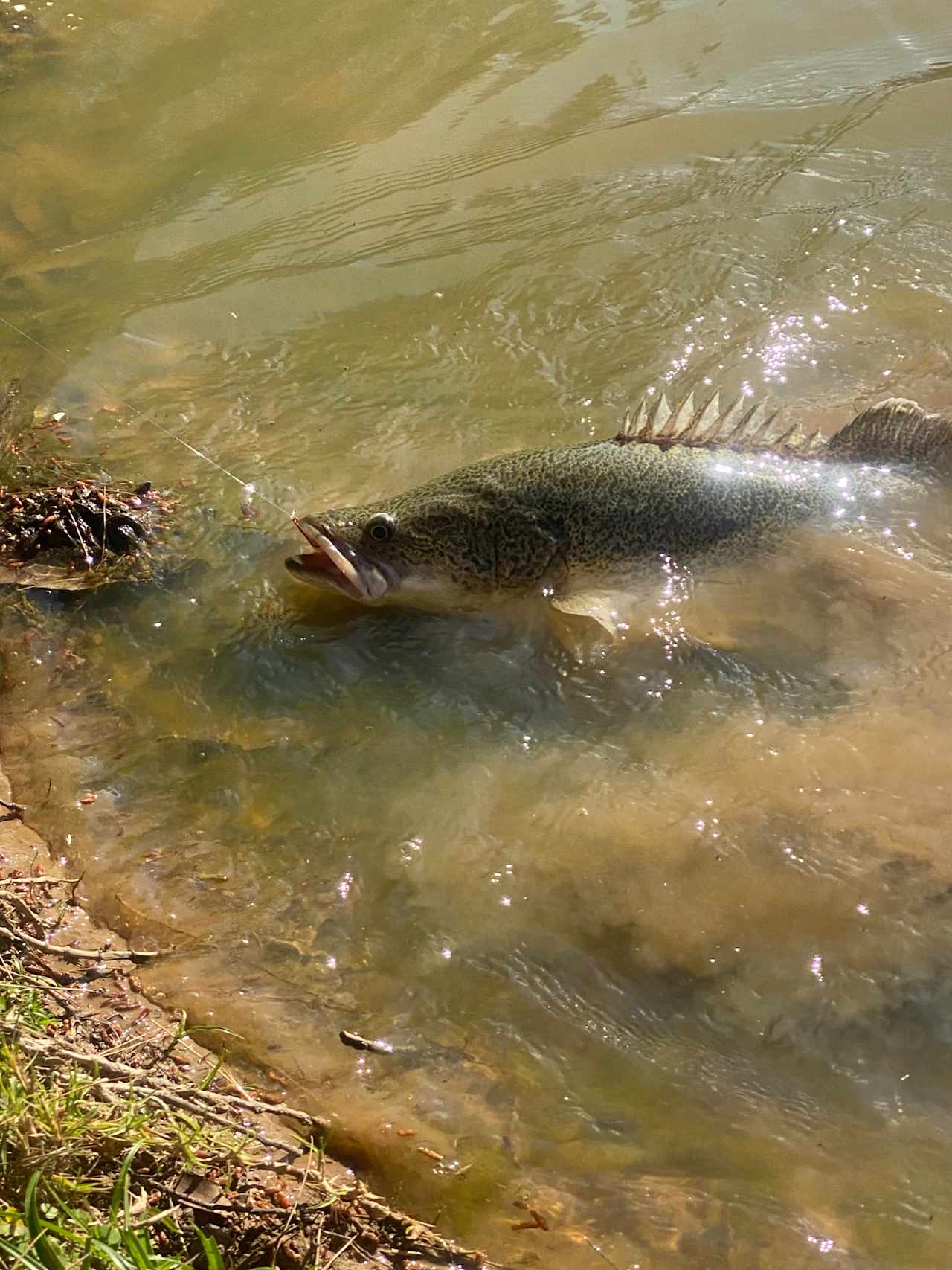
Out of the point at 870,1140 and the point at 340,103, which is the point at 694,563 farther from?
the point at 340,103

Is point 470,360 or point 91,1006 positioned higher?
point 470,360

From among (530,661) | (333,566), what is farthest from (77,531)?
(530,661)

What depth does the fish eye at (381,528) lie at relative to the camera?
5.59 meters

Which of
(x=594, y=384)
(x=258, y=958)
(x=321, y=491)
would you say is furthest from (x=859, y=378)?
(x=258, y=958)

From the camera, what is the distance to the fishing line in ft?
21.0

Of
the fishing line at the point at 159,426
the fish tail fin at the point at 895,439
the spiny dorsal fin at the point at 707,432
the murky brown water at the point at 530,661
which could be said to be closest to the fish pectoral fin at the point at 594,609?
the murky brown water at the point at 530,661

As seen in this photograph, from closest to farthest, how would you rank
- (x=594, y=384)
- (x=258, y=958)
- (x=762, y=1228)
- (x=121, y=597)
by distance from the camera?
(x=762, y=1228), (x=258, y=958), (x=121, y=597), (x=594, y=384)

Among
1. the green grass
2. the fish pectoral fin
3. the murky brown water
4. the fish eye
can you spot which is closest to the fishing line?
the murky brown water

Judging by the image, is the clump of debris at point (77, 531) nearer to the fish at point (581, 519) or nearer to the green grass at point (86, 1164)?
the fish at point (581, 519)

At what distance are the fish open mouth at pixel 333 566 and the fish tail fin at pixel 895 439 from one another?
2.99 metres

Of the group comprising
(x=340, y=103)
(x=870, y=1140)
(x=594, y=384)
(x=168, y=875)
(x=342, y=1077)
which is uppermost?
(x=340, y=103)

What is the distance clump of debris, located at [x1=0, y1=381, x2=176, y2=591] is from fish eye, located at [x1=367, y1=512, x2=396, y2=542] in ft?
4.76

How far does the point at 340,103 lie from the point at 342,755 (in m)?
7.59

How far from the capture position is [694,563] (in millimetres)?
5887
